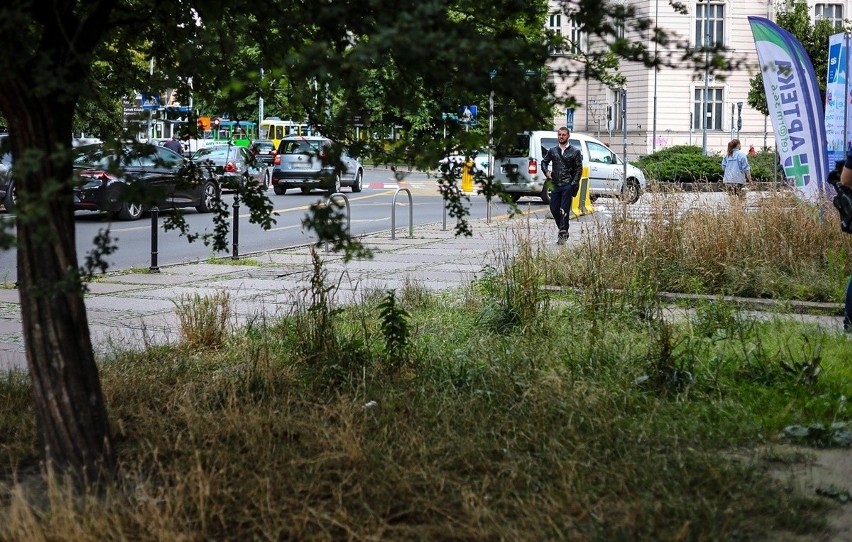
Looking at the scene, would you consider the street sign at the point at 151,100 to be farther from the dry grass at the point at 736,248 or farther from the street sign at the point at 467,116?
the dry grass at the point at 736,248

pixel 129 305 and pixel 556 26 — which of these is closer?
pixel 556 26

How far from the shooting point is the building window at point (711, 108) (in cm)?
6430

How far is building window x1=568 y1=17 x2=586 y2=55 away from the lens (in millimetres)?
4684

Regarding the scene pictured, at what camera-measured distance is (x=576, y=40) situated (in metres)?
4.99

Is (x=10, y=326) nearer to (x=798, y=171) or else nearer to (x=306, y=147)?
(x=306, y=147)

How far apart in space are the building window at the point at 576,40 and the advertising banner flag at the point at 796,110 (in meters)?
12.2

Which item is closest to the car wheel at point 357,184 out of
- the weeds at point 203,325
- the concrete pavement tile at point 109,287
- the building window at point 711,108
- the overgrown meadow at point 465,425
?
the concrete pavement tile at point 109,287

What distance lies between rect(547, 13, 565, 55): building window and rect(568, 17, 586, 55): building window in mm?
60

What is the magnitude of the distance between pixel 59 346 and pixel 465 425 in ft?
6.33

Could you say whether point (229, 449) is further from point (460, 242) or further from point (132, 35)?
point (460, 242)

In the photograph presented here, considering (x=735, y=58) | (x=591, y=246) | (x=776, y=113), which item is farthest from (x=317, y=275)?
(x=776, y=113)

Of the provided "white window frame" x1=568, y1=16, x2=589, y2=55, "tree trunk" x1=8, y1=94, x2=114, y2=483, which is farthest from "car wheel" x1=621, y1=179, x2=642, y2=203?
"tree trunk" x1=8, y1=94, x2=114, y2=483

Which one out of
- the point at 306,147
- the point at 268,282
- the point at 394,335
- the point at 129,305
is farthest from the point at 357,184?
the point at 306,147

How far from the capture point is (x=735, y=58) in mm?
4508
